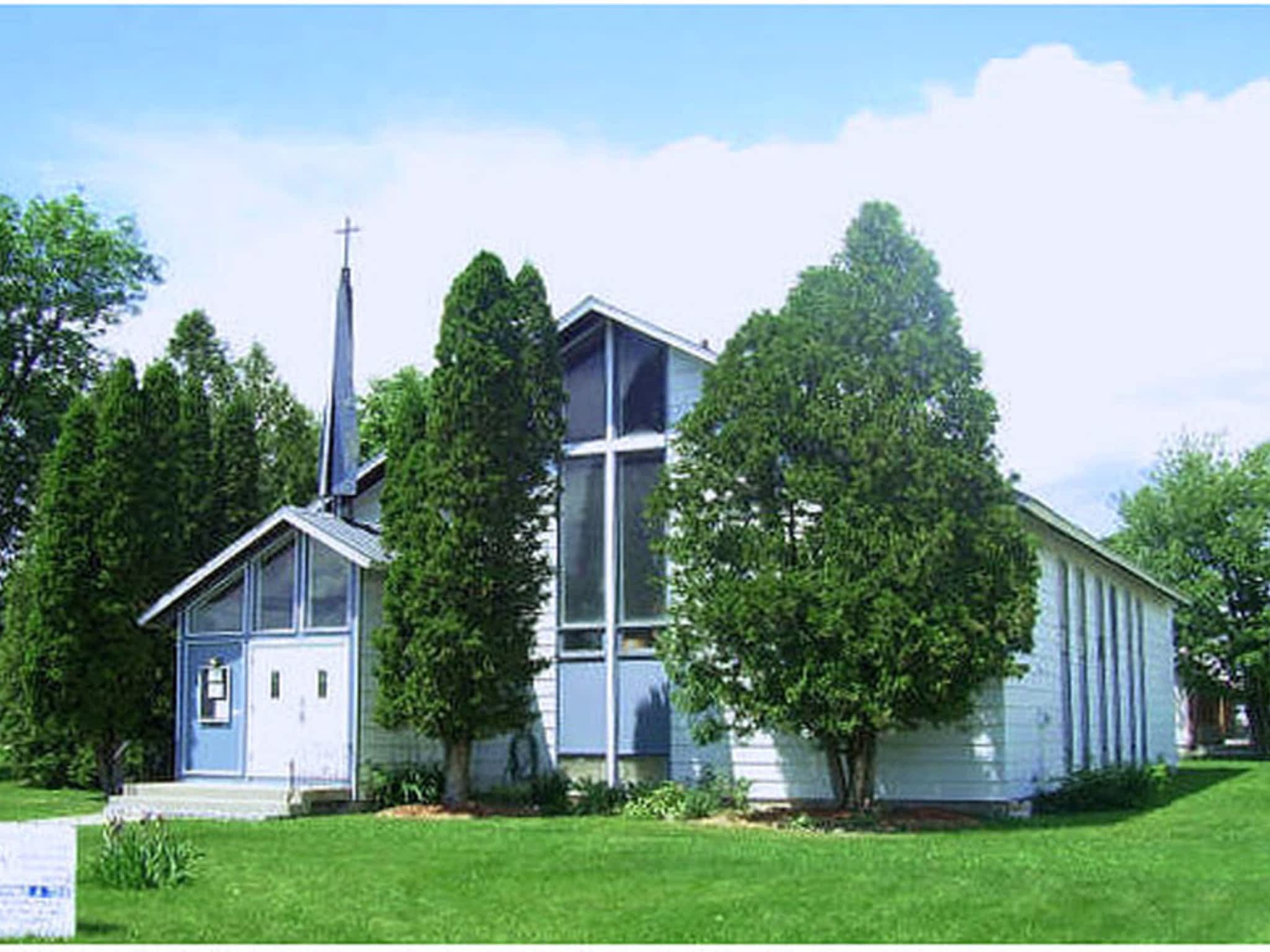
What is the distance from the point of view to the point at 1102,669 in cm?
2997

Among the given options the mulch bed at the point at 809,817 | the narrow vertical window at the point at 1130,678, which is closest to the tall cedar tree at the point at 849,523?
the mulch bed at the point at 809,817

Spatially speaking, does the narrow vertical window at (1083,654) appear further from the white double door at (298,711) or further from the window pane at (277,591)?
the window pane at (277,591)

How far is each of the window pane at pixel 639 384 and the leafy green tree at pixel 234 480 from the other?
10.1 m

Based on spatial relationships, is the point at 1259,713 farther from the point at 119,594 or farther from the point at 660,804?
the point at 119,594

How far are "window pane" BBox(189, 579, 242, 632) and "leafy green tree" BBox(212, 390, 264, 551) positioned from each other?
4.82 metres

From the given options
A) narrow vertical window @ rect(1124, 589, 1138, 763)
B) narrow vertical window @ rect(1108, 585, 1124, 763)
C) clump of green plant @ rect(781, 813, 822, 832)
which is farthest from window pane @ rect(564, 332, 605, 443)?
narrow vertical window @ rect(1124, 589, 1138, 763)

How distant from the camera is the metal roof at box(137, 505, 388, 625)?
2347 centimetres

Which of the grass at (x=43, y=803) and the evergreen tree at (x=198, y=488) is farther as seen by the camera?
the evergreen tree at (x=198, y=488)

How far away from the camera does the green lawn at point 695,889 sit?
11.2 m

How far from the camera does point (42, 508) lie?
2683cm

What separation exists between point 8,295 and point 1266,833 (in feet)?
117

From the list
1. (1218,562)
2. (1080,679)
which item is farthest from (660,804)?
(1218,562)

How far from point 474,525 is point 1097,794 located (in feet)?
33.8

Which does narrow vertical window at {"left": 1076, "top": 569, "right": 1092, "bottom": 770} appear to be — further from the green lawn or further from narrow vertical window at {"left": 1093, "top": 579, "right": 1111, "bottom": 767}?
the green lawn
